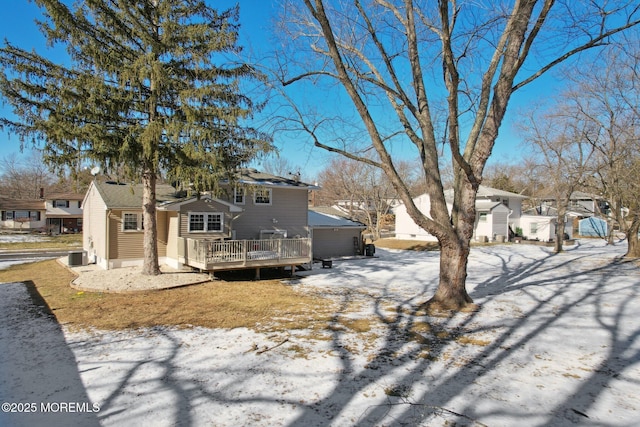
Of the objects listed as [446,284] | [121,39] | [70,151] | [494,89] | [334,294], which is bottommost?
[334,294]

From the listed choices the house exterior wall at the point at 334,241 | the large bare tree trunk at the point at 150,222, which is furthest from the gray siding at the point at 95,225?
the house exterior wall at the point at 334,241

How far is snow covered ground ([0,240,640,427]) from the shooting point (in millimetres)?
3953

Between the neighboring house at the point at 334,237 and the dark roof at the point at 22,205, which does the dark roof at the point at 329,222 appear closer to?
the neighboring house at the point at 334,237

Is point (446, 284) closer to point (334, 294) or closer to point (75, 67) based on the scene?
point (334, 294)

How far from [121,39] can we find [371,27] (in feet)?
26.3

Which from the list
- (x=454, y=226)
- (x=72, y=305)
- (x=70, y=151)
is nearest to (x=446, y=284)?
(x=454, y=226)

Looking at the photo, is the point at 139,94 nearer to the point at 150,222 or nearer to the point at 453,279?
the point at 150,222

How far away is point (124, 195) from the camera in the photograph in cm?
1549

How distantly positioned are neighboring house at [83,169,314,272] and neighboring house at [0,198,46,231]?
31394mm

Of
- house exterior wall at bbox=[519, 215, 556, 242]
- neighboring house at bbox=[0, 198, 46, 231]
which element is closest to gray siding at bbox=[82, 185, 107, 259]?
neighboring house at bbox=[0, 198, 46, 231]

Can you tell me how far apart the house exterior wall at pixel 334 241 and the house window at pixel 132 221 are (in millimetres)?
9364

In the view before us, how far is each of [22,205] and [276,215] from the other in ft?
130

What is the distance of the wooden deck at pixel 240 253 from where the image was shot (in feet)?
41.7

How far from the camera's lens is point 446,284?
867cm
